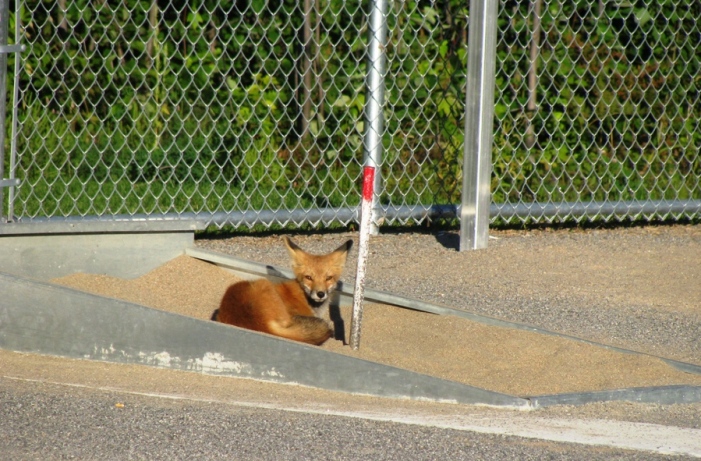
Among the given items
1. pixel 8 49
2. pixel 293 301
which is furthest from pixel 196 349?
pixel 8 49

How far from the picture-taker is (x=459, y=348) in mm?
4746

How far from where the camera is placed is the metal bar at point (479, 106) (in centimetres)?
671

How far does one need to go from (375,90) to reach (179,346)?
3473 mm

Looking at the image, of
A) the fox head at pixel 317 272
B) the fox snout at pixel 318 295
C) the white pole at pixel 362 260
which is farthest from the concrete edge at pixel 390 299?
the white pole at pixel 362 260

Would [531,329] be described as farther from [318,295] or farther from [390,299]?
[318,295]

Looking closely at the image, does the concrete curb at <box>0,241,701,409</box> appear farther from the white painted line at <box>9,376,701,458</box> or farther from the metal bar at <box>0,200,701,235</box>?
the metal bar at <box>0,200,701,235</box>

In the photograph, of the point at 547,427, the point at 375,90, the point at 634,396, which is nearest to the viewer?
the point at 547,427

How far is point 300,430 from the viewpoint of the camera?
134 inches

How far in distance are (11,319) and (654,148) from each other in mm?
6218

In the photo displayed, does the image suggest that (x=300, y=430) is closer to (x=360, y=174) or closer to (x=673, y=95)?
(x=360, y=174)

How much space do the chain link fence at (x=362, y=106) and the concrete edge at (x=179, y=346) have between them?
10.3 feet

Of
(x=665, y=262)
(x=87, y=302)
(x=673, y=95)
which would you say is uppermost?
(x=673, y=95)

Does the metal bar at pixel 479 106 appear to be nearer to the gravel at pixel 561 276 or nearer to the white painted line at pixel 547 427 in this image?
the gravel at pixel 561 276

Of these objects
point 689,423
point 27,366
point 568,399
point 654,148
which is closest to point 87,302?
point 27,366
